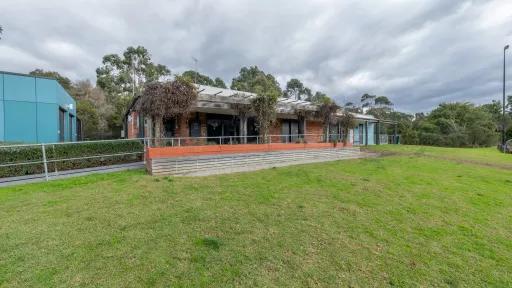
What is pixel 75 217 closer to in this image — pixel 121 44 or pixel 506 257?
pixel 506 257

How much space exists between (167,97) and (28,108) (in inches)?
333

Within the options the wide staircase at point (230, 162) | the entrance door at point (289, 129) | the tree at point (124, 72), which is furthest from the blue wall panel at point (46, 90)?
the tree at point (124, 72)

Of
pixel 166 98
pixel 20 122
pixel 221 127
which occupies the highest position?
pixel 166 98

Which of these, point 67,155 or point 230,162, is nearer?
point 67,155

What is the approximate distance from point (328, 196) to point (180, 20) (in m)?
12.4

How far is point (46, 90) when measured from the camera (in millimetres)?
12289

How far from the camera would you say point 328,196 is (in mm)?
5574

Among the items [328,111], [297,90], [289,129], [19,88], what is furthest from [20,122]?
[297,90]

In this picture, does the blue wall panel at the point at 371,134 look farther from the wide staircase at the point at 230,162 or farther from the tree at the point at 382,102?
the tree at the point at 382,102

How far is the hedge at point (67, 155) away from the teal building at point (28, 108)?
4.79 meters

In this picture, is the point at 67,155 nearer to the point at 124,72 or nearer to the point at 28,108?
the point at 28,108

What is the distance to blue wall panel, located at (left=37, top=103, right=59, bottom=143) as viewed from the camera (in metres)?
12.0

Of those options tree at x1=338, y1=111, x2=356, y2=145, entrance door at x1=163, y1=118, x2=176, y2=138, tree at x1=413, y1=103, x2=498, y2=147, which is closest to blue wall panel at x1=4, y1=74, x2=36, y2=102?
entrance door at x1=163, y1=118, x2=176, y2=138

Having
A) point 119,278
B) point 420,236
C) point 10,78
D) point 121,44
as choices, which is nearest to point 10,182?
point 119,278
